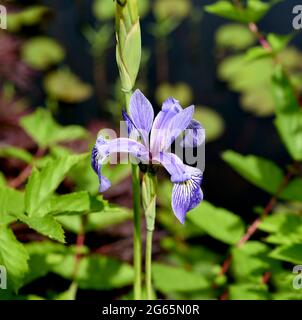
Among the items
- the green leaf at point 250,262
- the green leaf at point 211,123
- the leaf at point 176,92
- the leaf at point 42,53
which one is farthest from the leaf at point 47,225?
the leaf at point 42,53

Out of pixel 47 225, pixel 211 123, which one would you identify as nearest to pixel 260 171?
pixel 47 225

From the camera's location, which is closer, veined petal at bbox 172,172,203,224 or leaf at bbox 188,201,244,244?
veined petal at bbox 172,172,203,224

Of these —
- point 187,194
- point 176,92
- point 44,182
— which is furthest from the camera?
point 176,92

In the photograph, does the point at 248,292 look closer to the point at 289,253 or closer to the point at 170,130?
the point at 289,253

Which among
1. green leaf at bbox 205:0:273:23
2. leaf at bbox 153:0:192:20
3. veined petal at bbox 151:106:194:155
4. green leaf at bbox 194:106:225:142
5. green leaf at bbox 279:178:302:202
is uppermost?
leaf at bbox 153:0:192:20

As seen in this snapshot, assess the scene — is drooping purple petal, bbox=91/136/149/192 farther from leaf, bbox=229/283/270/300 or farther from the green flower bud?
leaf, bbox=229/283/270/300

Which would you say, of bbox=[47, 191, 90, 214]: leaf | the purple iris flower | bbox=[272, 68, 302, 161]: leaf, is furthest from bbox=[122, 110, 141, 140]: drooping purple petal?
bbox=[272, 68, 302, 161]: leaf

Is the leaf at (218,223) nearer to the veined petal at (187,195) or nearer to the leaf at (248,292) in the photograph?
the leaf at (248,292)
